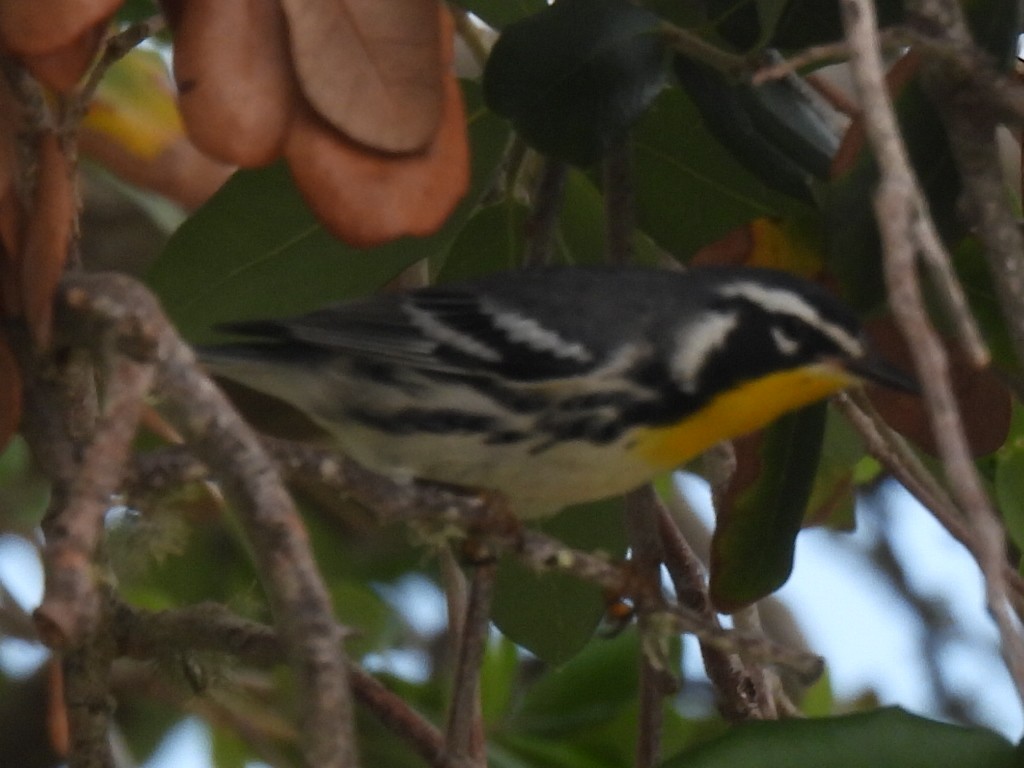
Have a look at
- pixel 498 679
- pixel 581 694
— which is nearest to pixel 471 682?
pixel 581 694

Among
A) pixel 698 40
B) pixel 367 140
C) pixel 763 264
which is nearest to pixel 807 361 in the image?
pixel 763 264

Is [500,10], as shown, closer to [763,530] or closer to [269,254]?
[269,254]

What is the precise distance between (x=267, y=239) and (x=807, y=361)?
58cm

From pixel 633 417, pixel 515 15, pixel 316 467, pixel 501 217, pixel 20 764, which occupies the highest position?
pixel 515 15

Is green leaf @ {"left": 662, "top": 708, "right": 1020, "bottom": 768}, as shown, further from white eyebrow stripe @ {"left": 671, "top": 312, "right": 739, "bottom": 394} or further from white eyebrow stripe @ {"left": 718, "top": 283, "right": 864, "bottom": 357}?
white eyebrow stripe @ {"left": 671, "top": 312, "right": 739, "bottom": 394}

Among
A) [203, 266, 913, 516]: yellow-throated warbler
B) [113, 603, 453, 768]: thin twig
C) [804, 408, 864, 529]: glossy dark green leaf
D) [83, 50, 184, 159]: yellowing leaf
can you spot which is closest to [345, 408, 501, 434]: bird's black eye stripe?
[203, 266, 913, 516]: yellow-throated warbler

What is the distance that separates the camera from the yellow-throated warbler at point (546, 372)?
1.77 meters

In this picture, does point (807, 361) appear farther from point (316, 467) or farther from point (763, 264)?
point (316, 467)

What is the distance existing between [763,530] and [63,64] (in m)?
0.73

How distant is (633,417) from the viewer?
1.81 m

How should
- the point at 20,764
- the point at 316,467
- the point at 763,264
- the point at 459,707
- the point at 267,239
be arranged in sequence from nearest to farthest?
the point at 316,467 < the point at 459,707 < the point at 763,264 < the point at 267,239 < the point at 20,764

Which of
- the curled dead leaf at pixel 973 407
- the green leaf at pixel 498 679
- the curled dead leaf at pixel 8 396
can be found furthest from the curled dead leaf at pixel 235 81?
the green leaf at pixel 498 679

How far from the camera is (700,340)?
192cm

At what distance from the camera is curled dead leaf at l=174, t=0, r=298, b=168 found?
1.16 meters
